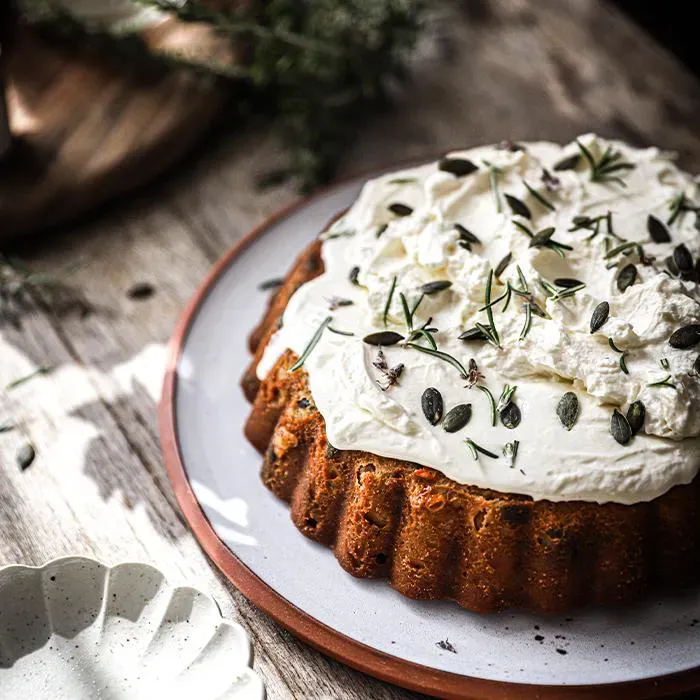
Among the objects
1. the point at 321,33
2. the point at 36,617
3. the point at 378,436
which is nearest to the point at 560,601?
the point at 378,436

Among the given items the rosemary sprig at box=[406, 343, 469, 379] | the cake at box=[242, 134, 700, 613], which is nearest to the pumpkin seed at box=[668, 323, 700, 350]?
the cake at box=[242, 134, 700, 613]

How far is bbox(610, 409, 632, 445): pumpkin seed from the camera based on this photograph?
152 cm

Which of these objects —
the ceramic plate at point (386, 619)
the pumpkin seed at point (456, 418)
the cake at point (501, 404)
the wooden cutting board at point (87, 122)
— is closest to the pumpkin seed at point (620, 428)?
the cake at point (501, 404)

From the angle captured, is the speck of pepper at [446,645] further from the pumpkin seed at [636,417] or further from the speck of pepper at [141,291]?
the speck of pepper at [141,291]

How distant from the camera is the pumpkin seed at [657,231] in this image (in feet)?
6.05

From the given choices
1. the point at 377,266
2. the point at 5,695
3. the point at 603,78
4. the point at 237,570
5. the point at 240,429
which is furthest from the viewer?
the point at 603,78

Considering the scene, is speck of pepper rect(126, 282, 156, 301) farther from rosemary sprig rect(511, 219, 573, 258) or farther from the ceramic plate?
rosemary sprig rect(511, 219, 573, 258)

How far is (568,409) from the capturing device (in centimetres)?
156

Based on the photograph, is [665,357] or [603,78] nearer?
[665,357]

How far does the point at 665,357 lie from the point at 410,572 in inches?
22.3

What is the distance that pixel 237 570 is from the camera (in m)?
1.71

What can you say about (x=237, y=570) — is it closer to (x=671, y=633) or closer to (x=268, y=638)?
(x=268, y=638)

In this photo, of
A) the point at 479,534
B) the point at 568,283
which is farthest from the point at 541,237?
the point at 479,534

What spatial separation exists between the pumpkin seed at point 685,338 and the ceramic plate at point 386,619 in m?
0.44
